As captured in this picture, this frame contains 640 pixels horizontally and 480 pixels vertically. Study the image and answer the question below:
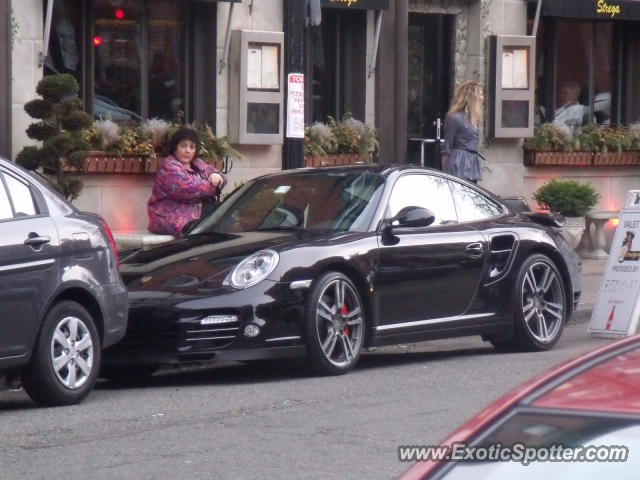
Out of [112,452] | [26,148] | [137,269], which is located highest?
[26,148]

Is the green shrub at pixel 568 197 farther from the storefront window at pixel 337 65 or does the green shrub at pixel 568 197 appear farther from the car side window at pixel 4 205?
the car side window at pixel 4 205

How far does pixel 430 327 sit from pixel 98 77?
604 centimetres

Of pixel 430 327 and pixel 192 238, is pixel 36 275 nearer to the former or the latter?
pixel 192 238

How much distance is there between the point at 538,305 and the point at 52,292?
13.4ft

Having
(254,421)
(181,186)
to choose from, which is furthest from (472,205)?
(254,421)

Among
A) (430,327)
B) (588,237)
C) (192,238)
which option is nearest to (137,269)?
(192,238)

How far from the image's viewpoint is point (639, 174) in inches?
749

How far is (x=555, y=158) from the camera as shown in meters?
17.9

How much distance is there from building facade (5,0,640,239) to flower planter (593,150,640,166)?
17 cm

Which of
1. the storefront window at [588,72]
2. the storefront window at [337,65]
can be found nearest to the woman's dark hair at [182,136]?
the storefront window at [337,65]

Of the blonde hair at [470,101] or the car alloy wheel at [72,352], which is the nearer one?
the car alloy wheel at [72,352]

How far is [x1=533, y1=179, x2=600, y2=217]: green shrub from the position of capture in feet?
55.2

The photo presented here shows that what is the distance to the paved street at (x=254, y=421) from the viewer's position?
6.32 meters
